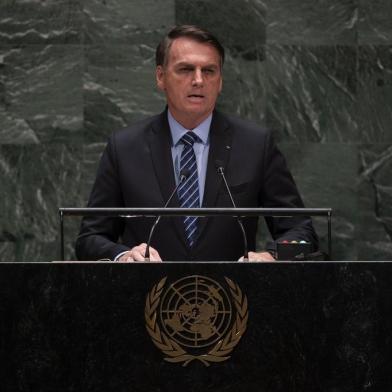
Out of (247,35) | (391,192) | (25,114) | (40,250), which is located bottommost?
(40,250)

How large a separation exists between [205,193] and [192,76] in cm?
45

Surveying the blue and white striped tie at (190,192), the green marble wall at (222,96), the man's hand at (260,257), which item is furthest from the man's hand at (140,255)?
the green marble wall at (222,96)

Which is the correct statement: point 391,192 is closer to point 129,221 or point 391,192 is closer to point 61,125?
point 61,125

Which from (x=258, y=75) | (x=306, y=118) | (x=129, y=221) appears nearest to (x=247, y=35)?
(x=258, y=75)

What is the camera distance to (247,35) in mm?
5547

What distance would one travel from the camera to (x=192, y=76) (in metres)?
3.81

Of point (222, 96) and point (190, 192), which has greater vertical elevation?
point (222, 96)
